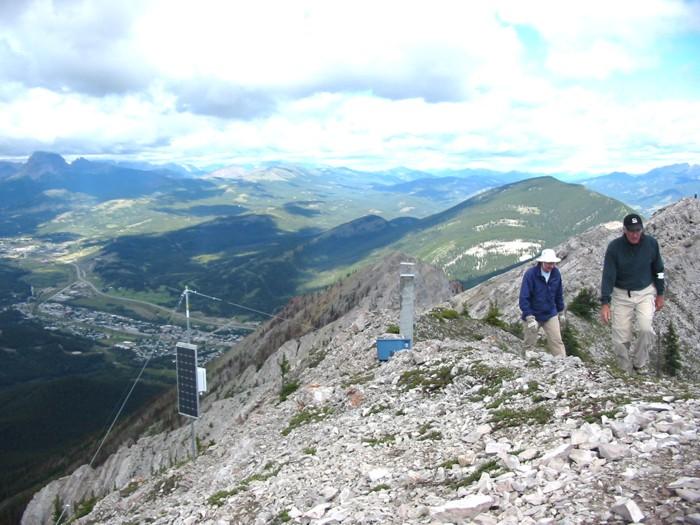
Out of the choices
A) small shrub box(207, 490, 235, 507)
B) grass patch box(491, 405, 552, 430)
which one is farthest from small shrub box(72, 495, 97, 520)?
grass patch box(491, 405, 552, 430)

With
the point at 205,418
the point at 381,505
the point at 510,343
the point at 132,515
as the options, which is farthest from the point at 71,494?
the point at 381,505

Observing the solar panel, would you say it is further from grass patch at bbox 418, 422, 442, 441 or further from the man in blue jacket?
the man in blue jacket

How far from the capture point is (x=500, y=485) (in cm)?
1035

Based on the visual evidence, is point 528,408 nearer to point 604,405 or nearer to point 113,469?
point 604,405

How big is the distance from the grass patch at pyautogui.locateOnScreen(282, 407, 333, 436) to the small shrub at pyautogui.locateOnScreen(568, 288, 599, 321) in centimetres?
5439

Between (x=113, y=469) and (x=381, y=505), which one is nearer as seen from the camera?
(x=381, y=505)

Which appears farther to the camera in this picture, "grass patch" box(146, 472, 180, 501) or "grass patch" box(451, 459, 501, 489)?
"grass patch" box(146, 472, 180, 501)

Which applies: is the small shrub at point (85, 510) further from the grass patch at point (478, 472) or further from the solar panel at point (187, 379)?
the grass patch at point (478, 472)

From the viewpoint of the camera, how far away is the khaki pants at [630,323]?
1730 cm

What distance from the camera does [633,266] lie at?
55.9 ft

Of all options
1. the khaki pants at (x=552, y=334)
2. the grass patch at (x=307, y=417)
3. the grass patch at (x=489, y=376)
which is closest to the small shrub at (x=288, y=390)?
the grass patch at (x=307, y=417)

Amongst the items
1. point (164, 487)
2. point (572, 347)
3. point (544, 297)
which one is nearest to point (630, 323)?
point (544, 297)

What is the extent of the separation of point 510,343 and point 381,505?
86.2 ft

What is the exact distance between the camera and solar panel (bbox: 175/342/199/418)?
28594 mm
